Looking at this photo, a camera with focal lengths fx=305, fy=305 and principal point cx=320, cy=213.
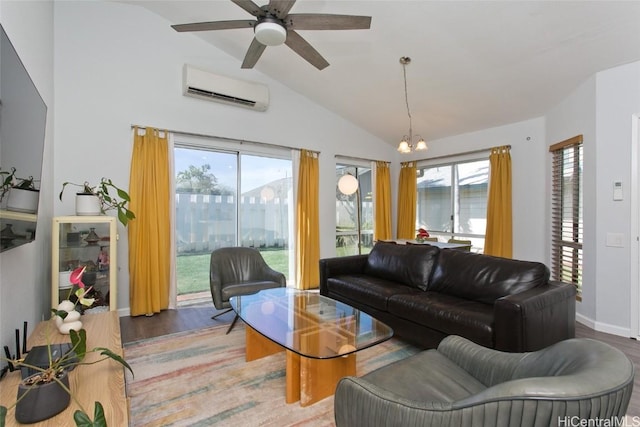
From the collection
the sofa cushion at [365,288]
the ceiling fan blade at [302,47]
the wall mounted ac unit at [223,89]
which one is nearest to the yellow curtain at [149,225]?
the wall mounted ac unit at [223,89]

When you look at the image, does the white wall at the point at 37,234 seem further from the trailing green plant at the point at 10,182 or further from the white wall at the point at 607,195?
the white wall at the point at 607,195

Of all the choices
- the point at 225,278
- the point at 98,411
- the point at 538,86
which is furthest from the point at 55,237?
the point at 538,86

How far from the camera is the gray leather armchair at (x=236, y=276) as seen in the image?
3.17m

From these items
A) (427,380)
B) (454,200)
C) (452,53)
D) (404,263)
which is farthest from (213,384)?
(454,200)

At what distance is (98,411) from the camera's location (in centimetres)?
91

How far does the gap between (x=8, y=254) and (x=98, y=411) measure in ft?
4.77

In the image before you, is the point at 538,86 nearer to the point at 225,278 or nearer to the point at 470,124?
the point at 470,124

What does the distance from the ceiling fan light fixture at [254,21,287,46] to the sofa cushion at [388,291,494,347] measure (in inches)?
92.5

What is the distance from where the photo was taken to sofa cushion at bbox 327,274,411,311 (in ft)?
9.74

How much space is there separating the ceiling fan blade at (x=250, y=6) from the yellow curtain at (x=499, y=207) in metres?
4.17

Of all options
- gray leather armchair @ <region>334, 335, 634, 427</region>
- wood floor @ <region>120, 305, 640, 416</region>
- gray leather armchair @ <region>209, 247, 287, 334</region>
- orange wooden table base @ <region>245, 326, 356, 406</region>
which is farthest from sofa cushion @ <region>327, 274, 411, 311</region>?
wood floor @ <region>120, 305, 640, 416</region>

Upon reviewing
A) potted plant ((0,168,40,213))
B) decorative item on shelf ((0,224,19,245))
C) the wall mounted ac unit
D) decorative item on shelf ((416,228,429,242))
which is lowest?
decorative item on shelf ((416,228,429,242))

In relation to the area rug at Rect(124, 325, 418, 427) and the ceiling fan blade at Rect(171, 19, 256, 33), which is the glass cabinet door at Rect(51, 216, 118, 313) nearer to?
the area rug at Rect(124, 325, 418, 427)

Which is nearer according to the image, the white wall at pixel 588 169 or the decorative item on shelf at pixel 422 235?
the white wall at pixel 588 169
